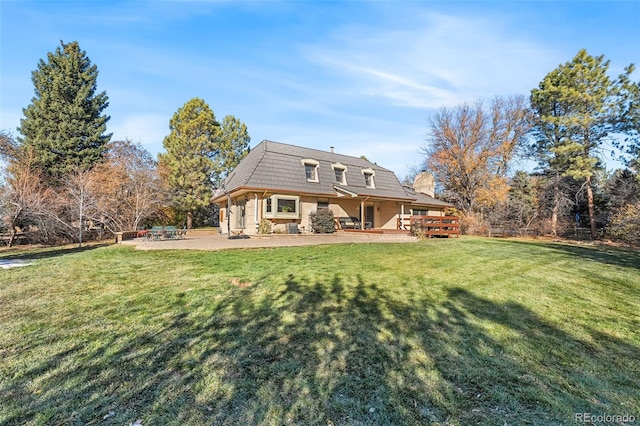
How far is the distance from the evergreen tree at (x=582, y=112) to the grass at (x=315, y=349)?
63.3 feet

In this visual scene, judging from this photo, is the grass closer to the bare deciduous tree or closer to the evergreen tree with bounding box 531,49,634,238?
the bare deciduous tree

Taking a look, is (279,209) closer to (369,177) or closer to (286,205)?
(286,205)

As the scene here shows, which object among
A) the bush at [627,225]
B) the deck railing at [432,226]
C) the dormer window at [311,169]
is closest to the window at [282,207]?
the dormer window at [311,169]

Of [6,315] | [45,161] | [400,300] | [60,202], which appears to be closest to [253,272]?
[400,300]

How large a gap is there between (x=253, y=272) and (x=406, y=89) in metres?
11.2

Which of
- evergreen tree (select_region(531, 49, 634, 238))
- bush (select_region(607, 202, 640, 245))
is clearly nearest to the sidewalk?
bush (select_region(607, 202, 640, 245))

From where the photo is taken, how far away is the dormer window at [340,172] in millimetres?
18145

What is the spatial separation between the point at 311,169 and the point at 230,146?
13.9m

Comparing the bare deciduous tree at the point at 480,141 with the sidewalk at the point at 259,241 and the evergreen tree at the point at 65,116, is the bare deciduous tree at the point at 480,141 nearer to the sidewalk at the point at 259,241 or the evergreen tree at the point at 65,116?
the sidewalk at the point at 259,241

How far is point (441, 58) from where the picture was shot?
10.2m

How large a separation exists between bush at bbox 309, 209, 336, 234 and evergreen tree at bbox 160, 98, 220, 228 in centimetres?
1233

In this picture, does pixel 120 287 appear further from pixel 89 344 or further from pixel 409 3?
pixel 409 3

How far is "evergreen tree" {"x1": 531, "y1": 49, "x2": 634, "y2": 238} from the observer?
61.2 feet

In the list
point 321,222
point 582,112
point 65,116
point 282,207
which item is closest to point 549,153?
point 582,112
